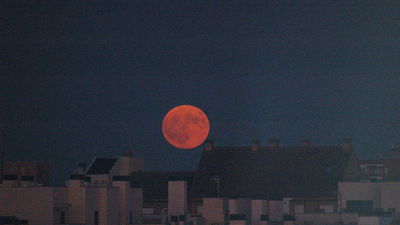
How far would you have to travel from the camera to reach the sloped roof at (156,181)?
104 m

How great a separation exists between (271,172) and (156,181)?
15138 millimetres

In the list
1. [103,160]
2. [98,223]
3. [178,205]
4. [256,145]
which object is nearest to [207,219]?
[178,205]

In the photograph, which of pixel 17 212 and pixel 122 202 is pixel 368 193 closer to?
pixel 122 202

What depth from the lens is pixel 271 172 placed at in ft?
350

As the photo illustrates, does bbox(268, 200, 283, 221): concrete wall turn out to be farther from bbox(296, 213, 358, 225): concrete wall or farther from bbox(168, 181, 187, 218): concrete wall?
bbox(168, 181, 187, 218): concrete wall

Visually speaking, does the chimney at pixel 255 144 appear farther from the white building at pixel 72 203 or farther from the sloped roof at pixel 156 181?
the white building at pixel 72 203

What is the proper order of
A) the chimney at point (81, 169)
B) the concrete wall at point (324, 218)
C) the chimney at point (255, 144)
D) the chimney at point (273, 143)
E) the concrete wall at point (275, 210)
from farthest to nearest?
1. the chimney at point (81, 169)
2. the chimney at point (273, 143)
3. the chimney at point (255, 144)
4. the concrete wall at point (275, 210)
5. the concrete wall at point (324, 218)

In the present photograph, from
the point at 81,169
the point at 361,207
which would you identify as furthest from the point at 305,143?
the point at 81,169

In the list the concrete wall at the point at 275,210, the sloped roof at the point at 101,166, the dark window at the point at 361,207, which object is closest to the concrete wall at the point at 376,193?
the dark window at the point at 361,207

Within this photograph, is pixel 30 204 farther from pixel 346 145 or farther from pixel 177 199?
pixel 346 145

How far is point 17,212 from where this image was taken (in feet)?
250

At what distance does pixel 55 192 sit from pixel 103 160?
44632mm

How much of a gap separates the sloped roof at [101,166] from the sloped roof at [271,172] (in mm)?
14894

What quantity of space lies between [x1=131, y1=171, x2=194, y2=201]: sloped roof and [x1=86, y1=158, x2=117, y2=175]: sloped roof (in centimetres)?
457
